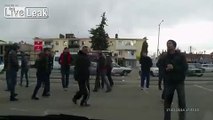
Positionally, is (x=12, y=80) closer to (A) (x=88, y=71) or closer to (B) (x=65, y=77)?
(A) (x=88, y=71)

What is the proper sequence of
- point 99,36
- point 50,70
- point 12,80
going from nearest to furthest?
point 12,80 < point 50,70 < point 99,36

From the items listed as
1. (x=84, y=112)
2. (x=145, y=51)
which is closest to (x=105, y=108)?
(x=84, y=112)

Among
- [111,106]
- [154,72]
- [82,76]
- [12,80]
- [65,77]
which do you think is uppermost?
[82,76]

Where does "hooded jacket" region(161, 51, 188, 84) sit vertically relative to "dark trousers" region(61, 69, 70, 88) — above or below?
above

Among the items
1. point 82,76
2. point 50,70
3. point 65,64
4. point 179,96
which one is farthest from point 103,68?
point 179,96

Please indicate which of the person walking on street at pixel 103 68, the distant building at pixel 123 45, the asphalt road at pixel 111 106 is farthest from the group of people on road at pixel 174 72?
the distant building at pixel 123 45

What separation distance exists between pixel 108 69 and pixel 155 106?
556 centimetres

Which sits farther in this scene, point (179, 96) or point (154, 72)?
point (154, 72)

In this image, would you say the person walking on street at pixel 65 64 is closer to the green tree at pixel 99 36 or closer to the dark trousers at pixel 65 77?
the dark trousers at pixel 65 77

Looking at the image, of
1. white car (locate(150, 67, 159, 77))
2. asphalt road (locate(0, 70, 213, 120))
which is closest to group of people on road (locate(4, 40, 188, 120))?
asphalt road (locate(0, 70, 213, 120))

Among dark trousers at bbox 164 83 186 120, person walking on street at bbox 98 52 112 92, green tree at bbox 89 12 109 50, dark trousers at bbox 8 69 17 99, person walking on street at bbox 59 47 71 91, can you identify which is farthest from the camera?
green tree at bbox 89 12 109 50

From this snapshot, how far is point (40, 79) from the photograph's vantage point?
1395cm

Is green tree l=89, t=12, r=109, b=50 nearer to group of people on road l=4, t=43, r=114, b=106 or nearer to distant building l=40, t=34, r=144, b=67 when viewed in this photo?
distant building l=40, t=34, r=144, b=67

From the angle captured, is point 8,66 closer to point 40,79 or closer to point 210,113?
point 40,79
